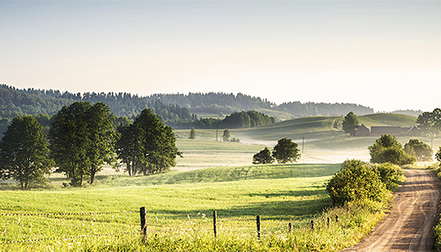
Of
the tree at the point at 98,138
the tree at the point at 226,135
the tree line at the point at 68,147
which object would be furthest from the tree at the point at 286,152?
the tree at the point at 226,135

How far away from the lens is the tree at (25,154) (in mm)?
48938

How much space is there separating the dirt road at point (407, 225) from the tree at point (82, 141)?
133 feet

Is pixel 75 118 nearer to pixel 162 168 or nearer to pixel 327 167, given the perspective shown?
pixel 162 168

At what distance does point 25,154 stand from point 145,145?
1965 cm

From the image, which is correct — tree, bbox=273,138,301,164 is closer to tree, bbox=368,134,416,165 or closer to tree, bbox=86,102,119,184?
tree, bbox=368,134,416,165

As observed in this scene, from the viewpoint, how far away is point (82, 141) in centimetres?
4984

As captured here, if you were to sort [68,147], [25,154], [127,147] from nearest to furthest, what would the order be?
[68,147]
[25,154]
[127,147]

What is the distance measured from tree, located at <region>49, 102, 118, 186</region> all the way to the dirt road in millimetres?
40620

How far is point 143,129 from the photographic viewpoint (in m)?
62.4

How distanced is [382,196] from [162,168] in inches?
1973

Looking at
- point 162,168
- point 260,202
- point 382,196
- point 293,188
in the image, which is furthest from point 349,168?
point 162,168

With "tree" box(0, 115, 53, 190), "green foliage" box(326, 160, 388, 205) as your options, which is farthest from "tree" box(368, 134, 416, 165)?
"tree" box(0, 115, 53, 190)

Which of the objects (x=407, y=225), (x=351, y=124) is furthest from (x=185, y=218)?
(x=351, y=124)

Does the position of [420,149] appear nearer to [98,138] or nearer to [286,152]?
[286,152]
